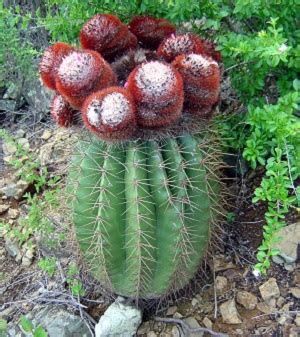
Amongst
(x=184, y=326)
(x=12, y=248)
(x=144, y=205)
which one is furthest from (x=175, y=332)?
(x=12, y=248)

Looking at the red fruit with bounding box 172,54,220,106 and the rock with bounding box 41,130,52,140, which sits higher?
the red fruit with bounding box 172,54,220,106

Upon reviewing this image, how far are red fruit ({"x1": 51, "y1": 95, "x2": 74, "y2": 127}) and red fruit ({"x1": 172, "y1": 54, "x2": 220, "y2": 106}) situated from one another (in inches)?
13.2

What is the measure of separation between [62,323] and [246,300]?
597 millimetres

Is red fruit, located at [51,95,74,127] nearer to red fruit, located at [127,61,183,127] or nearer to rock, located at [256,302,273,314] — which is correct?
red fruit, located at [127,61,183,127]

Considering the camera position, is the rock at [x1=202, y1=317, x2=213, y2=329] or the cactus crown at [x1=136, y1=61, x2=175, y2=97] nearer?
the cactus crown at [x1=136, y1=61, x2=175, y2=97]

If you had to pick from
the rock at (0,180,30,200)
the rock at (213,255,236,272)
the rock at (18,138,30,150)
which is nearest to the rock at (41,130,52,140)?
the rock at (18,138,30,150)

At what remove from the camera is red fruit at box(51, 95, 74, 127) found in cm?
172

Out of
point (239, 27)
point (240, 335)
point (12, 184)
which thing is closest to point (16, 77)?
point (12, 184)

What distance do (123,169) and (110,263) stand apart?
1.00 feet

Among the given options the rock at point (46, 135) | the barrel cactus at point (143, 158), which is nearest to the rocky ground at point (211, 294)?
the barrel cactus at point (143, 158)

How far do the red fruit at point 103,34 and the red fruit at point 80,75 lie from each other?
0.18m

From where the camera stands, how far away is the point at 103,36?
1777 mm

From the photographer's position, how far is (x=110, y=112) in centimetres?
151

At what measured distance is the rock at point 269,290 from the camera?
6.14 feet
